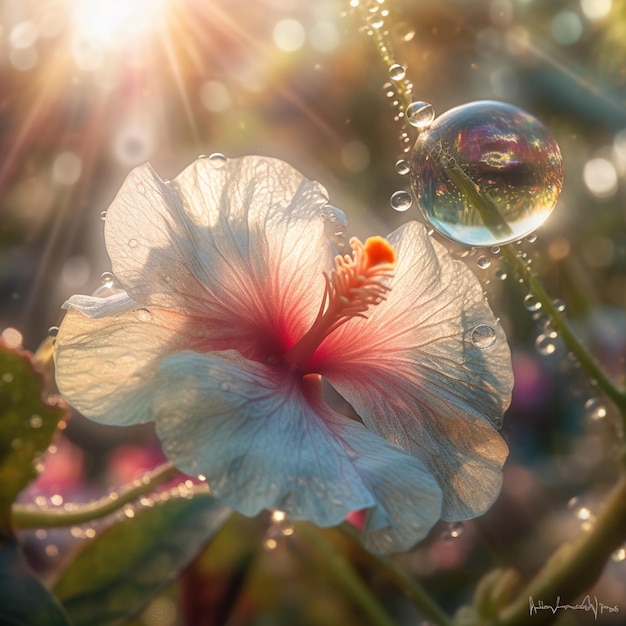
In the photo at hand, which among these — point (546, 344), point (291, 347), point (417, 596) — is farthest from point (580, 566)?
point (291, 347)

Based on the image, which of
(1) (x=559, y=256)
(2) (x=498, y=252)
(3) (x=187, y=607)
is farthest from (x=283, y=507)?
(1) (x=559, y=256)

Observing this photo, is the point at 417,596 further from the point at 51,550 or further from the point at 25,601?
the point at 51,550

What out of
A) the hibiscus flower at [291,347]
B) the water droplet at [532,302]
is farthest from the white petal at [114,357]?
the water droplet at [532,302]

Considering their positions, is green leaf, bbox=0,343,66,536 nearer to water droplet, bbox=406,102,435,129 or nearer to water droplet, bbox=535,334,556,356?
water droplet, bbox=406,102,435,129
